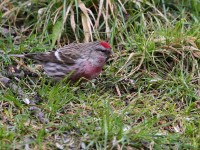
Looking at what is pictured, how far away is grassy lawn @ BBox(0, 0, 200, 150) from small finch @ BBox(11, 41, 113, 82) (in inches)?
4.5

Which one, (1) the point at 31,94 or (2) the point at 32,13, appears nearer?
(1) the point at 31,94

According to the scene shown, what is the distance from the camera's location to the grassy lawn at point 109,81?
4.40 m

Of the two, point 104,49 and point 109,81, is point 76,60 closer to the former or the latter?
point 104,49

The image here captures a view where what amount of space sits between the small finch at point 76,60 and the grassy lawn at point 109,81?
116mm

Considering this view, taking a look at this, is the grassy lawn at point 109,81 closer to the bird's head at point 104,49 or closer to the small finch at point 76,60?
the small finch at point 76,60

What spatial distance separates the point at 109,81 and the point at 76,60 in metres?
0.39

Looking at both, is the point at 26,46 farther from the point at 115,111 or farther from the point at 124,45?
the point at 115,111

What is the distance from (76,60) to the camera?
545 centimetres

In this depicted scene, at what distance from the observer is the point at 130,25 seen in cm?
618

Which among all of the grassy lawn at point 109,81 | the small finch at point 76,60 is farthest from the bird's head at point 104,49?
the grassy lawn at point 109,81

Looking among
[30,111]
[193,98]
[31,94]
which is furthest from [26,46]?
[193,98]

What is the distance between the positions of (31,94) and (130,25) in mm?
1550

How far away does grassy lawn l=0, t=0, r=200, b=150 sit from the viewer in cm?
440

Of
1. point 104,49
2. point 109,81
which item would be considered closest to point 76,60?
point 104,49
